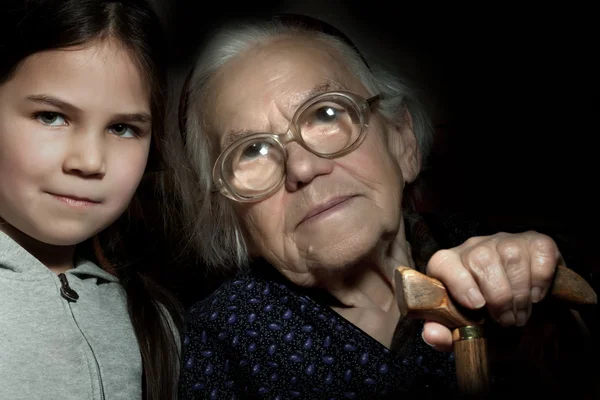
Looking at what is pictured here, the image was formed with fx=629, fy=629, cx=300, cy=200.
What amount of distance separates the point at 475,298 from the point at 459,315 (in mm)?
28

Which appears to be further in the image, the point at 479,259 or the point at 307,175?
the point at 307,175

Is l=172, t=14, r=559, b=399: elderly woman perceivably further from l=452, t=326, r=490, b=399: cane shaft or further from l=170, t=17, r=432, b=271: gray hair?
l=452, t=326, r=490, b=399: cane shaft

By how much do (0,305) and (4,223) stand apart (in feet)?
0.53

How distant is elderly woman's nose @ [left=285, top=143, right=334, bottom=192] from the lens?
1.10m

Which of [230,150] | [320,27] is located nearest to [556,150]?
[320,27]

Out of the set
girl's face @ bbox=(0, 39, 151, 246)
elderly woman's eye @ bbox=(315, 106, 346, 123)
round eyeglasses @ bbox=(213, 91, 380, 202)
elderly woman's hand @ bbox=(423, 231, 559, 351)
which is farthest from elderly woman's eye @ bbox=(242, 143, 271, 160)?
elderly woman's hand @ bbox=(423, 231, 559, 351)

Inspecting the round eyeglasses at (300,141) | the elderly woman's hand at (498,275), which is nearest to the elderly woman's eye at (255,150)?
the round eyeglasses at (300,141)

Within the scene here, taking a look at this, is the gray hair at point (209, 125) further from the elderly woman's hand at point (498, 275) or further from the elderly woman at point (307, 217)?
the elderly woman's hand at point (498, 275)

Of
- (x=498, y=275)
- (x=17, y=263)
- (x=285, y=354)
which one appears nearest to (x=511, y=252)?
(x=498, y=275)

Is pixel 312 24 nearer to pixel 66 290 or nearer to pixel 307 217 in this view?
pixel 307 217

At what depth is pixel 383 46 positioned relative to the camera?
135 centimetres

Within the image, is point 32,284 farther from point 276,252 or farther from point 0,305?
point 276,252

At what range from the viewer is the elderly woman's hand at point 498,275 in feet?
2.49

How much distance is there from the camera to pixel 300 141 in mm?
1130
